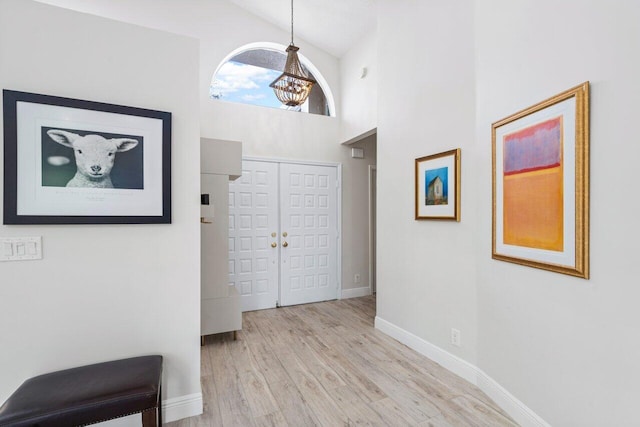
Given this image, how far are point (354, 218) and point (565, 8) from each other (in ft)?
11.9

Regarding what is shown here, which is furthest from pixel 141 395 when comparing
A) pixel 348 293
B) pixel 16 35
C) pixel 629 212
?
pixel 348 293

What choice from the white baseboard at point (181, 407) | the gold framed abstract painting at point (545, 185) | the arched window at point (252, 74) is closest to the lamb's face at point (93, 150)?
the white baseboard at point (181, 407)

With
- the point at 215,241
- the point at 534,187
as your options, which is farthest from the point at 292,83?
the point at 534,187

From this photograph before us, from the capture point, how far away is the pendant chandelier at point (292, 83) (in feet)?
10.7

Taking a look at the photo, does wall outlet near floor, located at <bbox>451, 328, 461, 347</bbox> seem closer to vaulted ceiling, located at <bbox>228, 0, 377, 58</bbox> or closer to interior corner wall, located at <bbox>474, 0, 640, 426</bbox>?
interior corner wall, located at <bbox>474, 0, 640, 426</bbox>

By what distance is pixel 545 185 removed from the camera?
1760mm

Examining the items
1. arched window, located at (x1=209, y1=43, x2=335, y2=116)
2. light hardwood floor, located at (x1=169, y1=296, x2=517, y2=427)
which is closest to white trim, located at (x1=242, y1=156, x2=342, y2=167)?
arched window, located at (x1=209, y1=43, x2=335, y2=116)

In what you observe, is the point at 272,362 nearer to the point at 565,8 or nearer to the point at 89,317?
the point at 89,317

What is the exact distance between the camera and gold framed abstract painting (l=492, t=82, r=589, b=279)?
60.3 inches

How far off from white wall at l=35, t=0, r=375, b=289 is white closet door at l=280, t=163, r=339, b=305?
0.20 metres

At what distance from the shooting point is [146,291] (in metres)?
1.84

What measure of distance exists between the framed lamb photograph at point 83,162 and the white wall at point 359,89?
288 cm

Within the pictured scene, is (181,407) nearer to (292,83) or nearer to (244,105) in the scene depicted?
(292,83)

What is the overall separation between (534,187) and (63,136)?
2683mm
